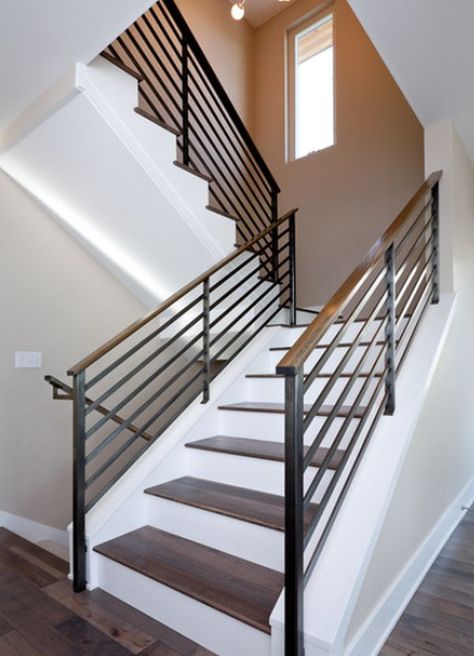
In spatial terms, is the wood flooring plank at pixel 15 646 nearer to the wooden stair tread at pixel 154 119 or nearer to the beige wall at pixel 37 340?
the beige wall at pixel 37 340

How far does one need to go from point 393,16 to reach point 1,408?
3208 mm

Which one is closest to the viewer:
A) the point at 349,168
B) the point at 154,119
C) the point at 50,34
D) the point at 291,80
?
the point at 50,34

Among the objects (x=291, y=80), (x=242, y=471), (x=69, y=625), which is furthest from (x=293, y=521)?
(x=291, y=80)

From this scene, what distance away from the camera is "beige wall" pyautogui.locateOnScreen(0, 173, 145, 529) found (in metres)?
2.92

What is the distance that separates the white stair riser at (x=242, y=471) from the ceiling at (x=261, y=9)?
522cm

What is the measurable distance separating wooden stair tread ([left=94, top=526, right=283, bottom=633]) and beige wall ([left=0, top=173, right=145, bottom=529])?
4.40 ft

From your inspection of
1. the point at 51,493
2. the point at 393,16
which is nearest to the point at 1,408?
the point at 51,493

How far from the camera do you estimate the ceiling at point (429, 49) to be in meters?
1.91

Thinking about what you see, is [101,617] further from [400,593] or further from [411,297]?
[411,297]

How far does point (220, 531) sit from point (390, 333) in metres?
1.15

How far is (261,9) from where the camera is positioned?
16.5ft

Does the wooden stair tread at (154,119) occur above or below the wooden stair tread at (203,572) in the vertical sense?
above

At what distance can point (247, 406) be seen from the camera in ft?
8.41

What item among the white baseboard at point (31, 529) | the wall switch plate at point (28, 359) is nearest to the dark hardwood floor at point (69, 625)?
the white baseboard at point (31, 529)
